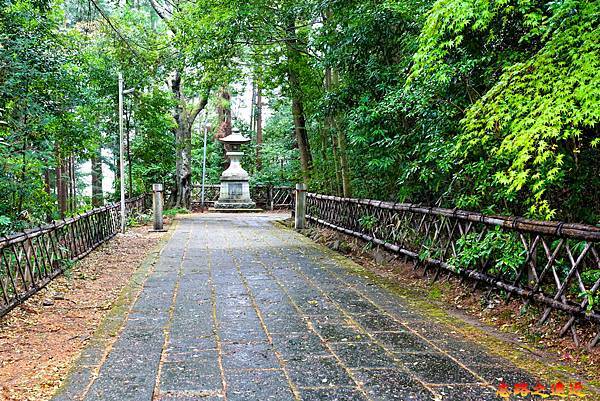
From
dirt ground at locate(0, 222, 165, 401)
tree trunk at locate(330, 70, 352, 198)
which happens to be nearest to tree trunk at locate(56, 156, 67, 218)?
A: dirt ground at locate(0, 222, 165, 401)

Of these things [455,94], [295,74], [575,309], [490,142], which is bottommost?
[575,309]

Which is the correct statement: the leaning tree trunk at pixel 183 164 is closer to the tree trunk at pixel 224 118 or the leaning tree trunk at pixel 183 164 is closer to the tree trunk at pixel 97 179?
the tree trunk at pixel 97 179

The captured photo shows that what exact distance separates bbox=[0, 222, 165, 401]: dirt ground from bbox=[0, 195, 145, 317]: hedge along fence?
0.38 ft

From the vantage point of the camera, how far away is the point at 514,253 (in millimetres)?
4051

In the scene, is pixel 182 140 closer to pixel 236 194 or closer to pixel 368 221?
pixel 236 194

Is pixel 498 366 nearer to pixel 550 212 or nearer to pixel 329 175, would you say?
pixel 550 212

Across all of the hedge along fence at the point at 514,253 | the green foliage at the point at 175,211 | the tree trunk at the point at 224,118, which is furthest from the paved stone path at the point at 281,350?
the tree trunk at the point at 224,118

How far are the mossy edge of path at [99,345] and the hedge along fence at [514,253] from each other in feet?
10.1

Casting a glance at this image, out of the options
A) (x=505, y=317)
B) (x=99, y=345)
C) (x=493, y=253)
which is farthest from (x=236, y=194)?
(x=99, y=345)

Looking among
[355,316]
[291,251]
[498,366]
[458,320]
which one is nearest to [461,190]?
[458,320]

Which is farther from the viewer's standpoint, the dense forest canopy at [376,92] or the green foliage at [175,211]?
the green foliage at [175,211]

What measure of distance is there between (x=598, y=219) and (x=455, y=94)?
2.05 meters

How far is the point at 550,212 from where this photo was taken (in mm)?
3500

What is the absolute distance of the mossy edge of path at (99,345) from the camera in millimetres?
2804
